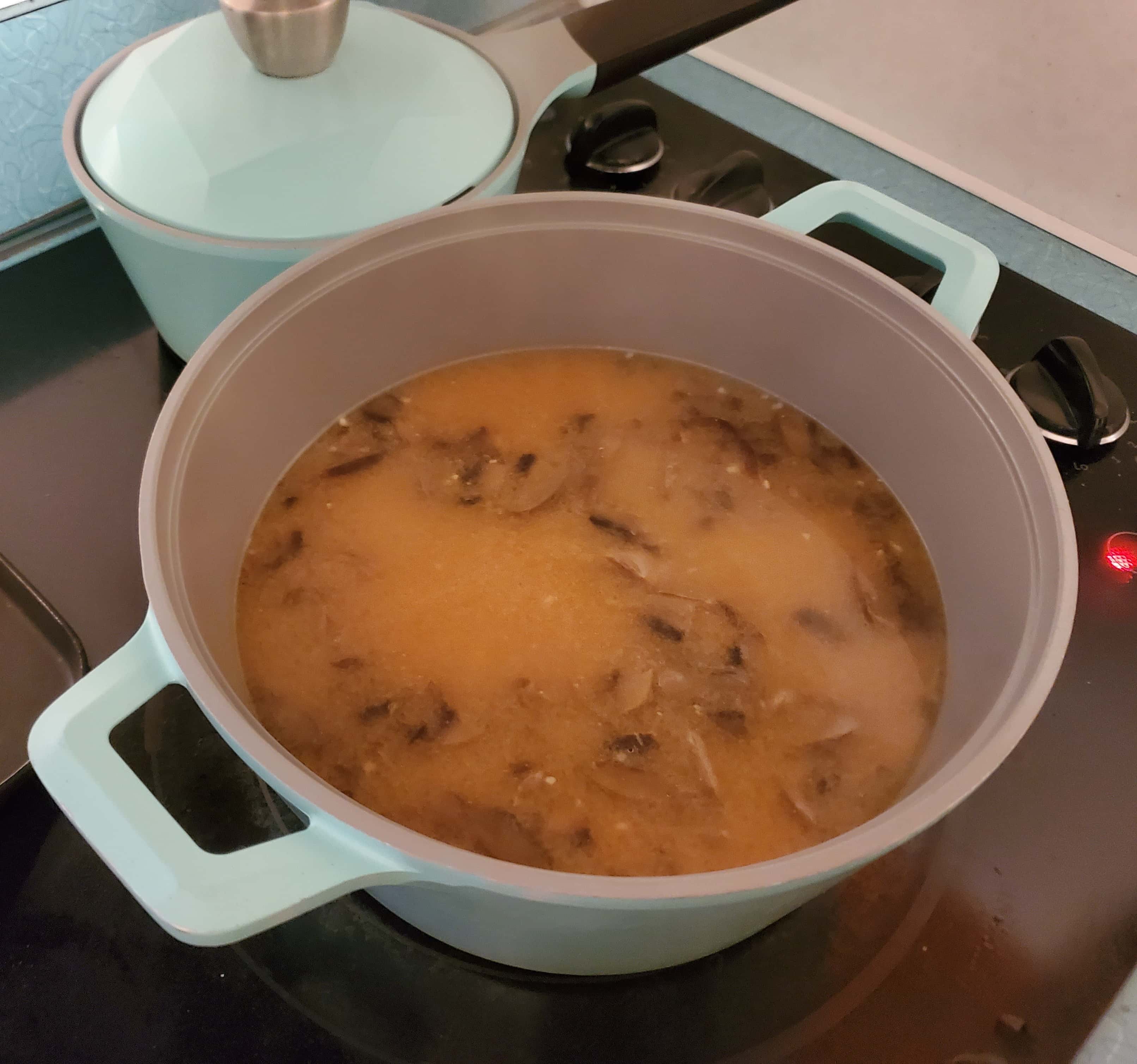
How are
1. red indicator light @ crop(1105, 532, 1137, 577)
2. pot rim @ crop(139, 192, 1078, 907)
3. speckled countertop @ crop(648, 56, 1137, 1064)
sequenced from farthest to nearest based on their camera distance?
speckled countertop @ crop(648, 56, 1137, 1064), red indicator light @ crop(1105, 532, 1137, 577), pot rim @ crop(139, 192, 1078, 907)

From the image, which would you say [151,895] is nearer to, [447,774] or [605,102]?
[447,774]

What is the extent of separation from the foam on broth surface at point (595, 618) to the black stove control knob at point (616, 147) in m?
0.29

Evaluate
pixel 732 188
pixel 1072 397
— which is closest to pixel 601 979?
pixel 1072 397

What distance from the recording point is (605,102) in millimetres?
1174

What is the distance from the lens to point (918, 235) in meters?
0.72

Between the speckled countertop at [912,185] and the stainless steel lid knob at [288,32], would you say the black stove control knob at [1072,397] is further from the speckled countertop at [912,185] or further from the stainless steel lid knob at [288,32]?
the stainless steel lid knob at [288,32]

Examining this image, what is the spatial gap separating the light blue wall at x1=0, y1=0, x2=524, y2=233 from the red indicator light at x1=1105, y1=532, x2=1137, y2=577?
3.53 ft

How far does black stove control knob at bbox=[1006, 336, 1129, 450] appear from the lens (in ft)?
2.72

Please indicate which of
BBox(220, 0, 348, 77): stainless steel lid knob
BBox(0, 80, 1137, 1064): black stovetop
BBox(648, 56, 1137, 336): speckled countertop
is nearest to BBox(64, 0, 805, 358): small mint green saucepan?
BBox(220, 0, 348, 77): stainless steel lid knob

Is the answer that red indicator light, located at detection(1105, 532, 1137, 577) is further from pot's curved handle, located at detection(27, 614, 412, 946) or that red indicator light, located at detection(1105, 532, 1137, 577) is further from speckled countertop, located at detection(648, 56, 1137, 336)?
pot's curved handle, located at detection(27, 614, 412, 946)

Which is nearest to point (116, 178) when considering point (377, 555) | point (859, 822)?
point (377, 555)

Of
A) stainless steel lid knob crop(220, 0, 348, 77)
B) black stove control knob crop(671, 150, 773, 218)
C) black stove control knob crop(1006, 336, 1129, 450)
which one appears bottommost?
black stove control knob crop(1006, 336, 1129, 450)

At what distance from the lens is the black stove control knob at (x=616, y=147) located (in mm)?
1027

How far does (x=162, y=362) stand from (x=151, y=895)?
645 mm
